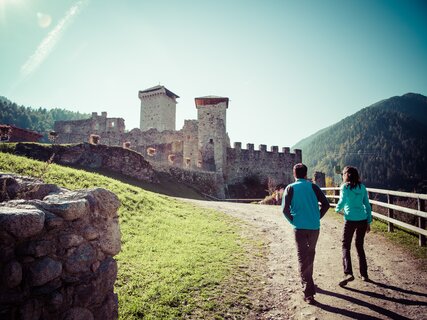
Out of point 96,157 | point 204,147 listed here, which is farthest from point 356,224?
point 204,147

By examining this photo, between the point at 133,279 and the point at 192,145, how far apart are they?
106 ft

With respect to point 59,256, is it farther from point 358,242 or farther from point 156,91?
point 156,91

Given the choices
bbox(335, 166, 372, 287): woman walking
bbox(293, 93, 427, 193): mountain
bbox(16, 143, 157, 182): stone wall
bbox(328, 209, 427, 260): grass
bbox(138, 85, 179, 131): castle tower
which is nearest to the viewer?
bbox(335, 166, 372, 287): woman walking

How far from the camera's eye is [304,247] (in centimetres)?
422

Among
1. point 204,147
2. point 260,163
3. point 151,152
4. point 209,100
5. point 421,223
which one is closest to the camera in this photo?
point 421,223

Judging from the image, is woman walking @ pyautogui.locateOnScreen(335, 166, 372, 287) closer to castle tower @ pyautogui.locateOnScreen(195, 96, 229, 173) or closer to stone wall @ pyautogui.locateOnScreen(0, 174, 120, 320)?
stone wall @ pyautogui.locateOnScreen(0, 174, 120, 320)

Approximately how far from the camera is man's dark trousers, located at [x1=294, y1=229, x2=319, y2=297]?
13.6 feet

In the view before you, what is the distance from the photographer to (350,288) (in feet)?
14.7

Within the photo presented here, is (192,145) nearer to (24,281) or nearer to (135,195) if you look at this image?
(135,195)

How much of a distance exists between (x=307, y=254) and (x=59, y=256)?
3.60m

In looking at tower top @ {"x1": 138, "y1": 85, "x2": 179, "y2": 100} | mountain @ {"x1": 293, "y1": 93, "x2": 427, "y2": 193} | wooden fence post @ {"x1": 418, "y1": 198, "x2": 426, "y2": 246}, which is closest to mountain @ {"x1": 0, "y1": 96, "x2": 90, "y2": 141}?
tower top @ {"x1": 138, "y1": 85, "x2": 179, "y2": 100}

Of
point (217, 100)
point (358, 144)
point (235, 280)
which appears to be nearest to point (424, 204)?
point (235, 280)

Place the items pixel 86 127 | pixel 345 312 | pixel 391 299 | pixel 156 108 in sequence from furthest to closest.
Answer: pixel 156 108, pixel 86 127, pixel 391 299, pixel 345 312

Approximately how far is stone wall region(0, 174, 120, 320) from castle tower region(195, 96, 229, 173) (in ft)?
99.2
